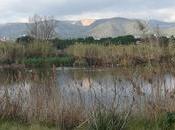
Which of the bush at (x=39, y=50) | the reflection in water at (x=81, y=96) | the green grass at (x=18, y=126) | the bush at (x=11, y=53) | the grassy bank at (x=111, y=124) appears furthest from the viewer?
the bush at (x=39, y=50)

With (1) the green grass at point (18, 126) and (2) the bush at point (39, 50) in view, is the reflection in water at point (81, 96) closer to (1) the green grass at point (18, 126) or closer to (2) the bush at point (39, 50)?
(1) the green grass at point (18, 126)

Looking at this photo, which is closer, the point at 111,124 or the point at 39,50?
the point at 111,124

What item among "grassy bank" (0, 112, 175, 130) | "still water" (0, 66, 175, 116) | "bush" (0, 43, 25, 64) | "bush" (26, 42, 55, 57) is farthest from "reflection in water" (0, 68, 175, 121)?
"bush" (26, 42, 55, 57)

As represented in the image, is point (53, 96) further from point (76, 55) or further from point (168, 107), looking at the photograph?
point (76, 55)

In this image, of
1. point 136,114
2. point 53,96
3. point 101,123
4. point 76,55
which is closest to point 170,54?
point 136,114

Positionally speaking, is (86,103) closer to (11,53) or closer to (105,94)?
(105,94)

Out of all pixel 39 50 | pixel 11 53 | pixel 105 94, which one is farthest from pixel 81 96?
pixel 39 50

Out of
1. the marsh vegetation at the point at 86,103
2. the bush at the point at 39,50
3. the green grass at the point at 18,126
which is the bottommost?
the bush at the point at 39,50

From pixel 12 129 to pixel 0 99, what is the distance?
4.74 ft

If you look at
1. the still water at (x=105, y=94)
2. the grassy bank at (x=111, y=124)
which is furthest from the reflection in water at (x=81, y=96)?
the grassy bank at (x=111, y=124)

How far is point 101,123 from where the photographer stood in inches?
299

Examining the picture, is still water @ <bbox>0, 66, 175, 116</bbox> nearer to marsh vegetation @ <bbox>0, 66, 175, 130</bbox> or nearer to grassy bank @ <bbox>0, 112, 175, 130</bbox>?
marsh vegetation @ <bbox>0, 66, 175, 130</bbox>

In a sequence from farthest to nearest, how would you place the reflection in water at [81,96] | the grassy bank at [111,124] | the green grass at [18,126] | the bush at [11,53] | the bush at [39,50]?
the bush at [39,50]
the bush at [11,53]
the reflection in water at [81,96]
the green grass at [18,126]
the grassy bank at [111,124]

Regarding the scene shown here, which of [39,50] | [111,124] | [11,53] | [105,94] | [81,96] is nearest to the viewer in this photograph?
[111,124]
